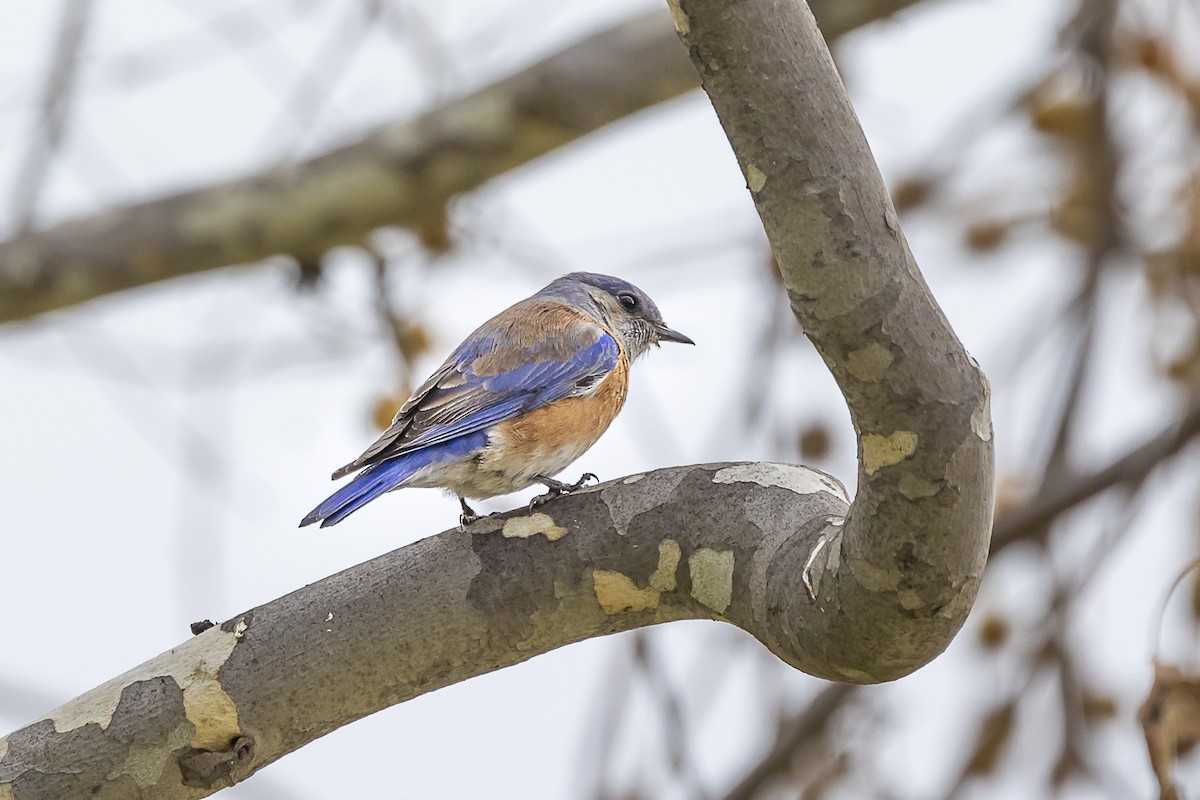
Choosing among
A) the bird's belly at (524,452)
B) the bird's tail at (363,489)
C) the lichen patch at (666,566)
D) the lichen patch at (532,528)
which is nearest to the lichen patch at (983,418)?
the lichen patch at (666,566)

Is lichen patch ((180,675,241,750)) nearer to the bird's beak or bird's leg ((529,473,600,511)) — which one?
bird's leg ((529,473,600,511))

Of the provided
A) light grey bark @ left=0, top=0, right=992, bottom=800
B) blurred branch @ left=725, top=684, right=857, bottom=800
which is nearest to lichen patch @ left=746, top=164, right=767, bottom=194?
light grey bark @ left=0, top=0, right=992, bottom=800

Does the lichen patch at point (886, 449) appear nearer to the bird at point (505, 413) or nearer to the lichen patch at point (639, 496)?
the lichen patch at point (639, 496)

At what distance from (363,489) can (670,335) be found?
172cm

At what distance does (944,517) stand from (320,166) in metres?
3.22

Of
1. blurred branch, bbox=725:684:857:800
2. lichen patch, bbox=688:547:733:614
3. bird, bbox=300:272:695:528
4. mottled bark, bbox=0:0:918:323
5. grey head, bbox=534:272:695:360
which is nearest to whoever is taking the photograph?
lichen patch, bbox=688:547:733:614

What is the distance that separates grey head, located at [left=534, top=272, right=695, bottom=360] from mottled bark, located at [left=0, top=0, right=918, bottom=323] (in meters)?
0.45

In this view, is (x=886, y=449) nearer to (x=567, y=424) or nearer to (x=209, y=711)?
(x=209, y=711)

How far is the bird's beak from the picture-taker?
470cm

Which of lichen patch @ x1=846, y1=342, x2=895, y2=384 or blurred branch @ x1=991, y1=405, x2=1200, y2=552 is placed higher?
lichen patch @ x1=846, y1=342, x2=895, y2=384

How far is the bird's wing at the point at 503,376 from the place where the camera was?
360cm

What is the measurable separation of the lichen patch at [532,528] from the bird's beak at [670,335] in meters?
2.10

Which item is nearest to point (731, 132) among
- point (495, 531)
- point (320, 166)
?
point (495, 531)

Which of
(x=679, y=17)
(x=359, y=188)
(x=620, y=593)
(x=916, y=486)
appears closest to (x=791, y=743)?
(x=620, y=593)
